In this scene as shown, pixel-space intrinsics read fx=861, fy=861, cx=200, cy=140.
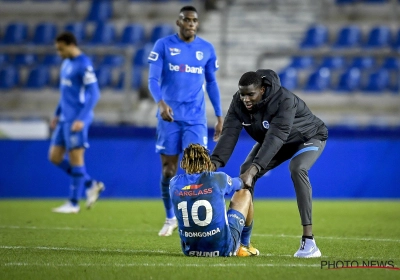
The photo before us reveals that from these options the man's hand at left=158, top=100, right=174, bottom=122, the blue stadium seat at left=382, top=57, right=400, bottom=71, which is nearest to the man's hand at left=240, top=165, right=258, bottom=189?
the man's hand at left=158, top=100, right=174, bottom=122

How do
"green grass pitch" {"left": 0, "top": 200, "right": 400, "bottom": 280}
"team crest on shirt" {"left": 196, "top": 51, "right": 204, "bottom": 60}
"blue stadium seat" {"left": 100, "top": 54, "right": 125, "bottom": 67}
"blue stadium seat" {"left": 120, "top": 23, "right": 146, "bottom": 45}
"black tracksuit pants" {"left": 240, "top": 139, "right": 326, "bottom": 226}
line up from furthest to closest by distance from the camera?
"blue stadium seat" {"left": 120, "top": 23, "right": 146, "bottom": 45}
"blue stadium seat" {"left": 100, "top": 54, "right": 125, "bottom": 67}
"team crest on shirt" {"left": 196, "top": 51, "right": 204, "bottom": 60}
"black tracksuit pants" {"left": 240, "top": 139, "right": 326, "bottom": 226}
"green grass pitch" {"left": 0, "top": 200, "right": 400, "bottom": 280}

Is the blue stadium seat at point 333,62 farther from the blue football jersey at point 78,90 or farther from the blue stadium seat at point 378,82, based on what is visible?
→ the blue football jersey at point 78,90

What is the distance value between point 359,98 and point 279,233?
7.36m

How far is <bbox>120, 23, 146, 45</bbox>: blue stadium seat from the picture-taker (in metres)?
20.7

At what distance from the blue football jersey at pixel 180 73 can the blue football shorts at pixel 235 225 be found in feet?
8.51

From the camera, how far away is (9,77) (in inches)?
661

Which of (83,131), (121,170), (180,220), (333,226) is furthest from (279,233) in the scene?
(121,170)

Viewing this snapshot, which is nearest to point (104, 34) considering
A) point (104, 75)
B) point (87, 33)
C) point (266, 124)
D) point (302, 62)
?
point (87, 33)

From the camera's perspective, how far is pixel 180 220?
23.9ft

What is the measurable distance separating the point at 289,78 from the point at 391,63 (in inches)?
78.3

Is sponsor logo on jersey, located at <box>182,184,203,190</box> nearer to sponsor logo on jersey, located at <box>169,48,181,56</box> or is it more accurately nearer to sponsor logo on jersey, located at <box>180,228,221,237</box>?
sponsor logo on jersey, located at <box>180,228,221,237</box>

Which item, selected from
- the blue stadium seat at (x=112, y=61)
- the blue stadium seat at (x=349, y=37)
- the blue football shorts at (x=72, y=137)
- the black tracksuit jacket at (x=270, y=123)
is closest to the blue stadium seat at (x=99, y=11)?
the blue stadium seat at (x=112, y=61)

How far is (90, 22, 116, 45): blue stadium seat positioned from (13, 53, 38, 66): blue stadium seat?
347 cm

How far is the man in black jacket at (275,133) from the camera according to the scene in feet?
24.6
